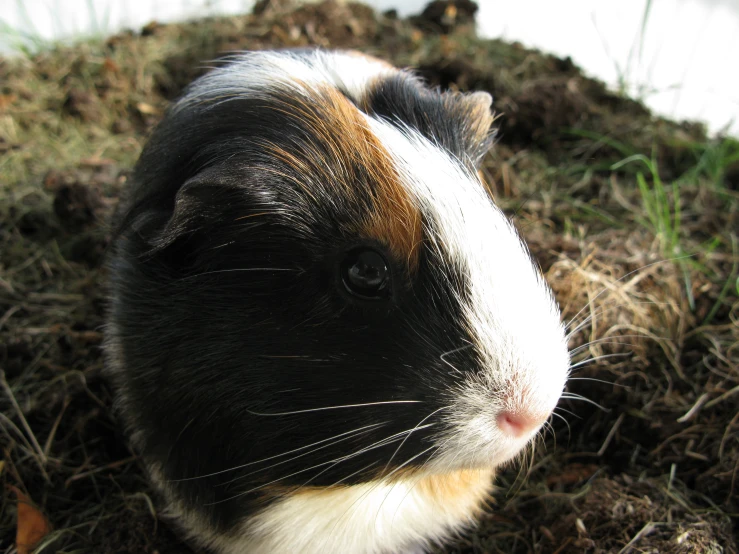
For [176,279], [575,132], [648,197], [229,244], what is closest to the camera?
[229,244]

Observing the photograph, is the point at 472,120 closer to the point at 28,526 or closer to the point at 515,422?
the point at 515,422

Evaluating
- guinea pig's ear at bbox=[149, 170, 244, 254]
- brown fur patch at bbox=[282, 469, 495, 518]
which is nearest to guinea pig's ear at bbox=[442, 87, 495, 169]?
guinea pig's ear at bbox=[149, 170, 244, 254]

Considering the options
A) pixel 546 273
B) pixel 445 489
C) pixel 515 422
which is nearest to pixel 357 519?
pixel 445 489

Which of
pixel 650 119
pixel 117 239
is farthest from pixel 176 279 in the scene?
pixel 650 119

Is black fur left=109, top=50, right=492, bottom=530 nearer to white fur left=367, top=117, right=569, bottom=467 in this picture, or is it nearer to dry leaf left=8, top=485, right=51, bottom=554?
white fur left=367, top=117, right=569, bottom=467

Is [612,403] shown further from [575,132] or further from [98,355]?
[98,355]

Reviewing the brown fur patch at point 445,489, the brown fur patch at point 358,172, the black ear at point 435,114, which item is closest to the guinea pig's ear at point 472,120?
the black ear at point 435,114
